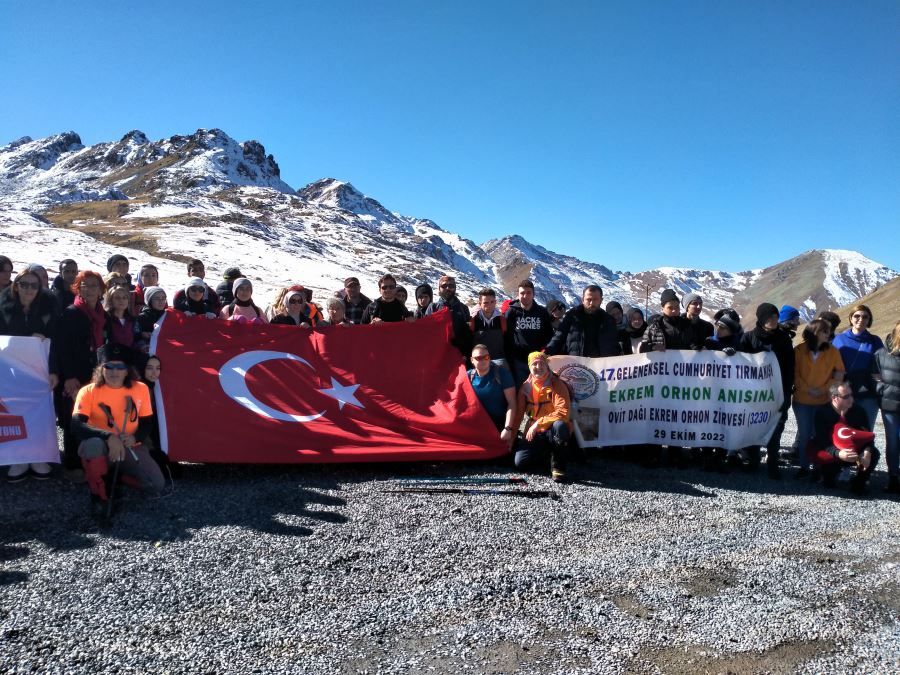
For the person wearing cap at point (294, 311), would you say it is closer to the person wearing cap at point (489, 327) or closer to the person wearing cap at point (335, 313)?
the person wearing cap at point (335, 313)

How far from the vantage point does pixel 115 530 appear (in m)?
5.10

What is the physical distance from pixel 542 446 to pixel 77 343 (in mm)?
5803

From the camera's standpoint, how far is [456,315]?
8.31 metres

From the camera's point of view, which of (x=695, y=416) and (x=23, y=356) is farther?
(x=695, y=416)

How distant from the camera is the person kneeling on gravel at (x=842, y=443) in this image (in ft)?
22.6

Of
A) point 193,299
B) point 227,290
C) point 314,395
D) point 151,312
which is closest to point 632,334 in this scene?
point 314,395

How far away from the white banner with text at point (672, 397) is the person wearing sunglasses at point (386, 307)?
2580mm

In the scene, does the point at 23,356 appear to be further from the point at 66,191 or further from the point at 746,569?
the point at 66,191

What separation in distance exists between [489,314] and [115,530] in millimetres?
5280

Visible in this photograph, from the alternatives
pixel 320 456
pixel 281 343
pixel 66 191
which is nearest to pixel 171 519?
pixel 320 456

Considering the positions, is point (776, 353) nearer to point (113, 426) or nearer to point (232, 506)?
point (232, 506)

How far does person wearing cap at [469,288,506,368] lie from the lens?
812cm

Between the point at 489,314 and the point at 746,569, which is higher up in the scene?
the point at 489,314

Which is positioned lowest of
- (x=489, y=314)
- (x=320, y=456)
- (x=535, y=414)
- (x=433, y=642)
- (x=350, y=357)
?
(x=433, y=642)
